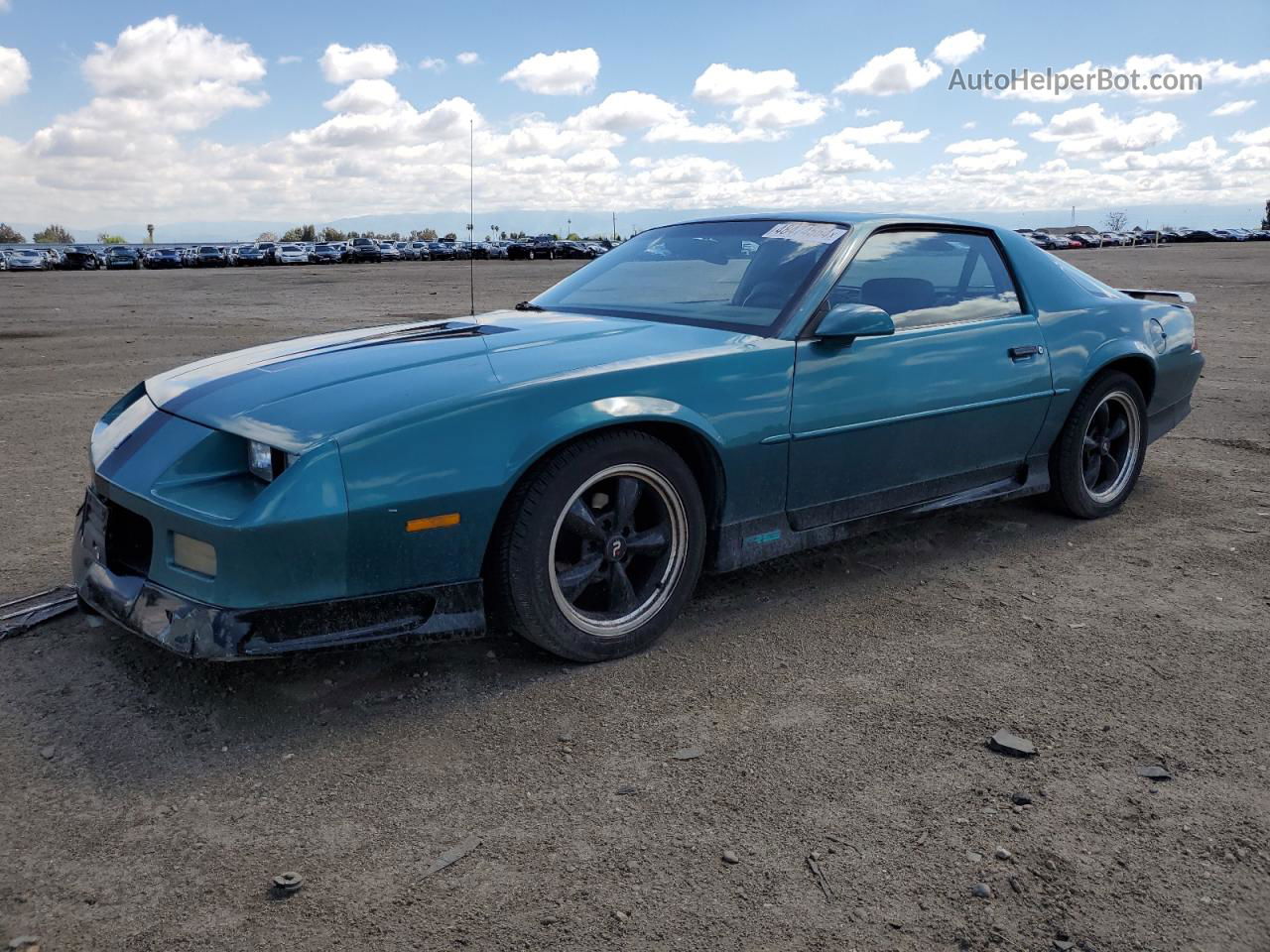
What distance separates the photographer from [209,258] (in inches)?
2061

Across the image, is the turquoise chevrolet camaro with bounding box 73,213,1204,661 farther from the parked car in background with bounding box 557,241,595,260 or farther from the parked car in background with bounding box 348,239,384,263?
the parked car in background with bounding box 348,239,384,263

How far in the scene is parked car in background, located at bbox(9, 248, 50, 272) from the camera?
152 feet

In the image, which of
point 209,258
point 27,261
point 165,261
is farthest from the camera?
point 209,258

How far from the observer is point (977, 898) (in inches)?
81.2

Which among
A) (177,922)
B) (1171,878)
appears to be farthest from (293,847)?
(1171,878)

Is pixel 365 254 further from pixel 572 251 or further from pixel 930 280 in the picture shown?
pixel 930 280

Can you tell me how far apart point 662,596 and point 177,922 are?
1663 mm

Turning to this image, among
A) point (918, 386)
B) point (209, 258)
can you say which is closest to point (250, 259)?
point (209, 258)

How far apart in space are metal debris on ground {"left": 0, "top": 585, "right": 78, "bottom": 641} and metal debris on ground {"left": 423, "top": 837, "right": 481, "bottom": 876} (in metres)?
1.81

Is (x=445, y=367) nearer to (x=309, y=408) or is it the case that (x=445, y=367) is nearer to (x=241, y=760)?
(x=309, y=408)

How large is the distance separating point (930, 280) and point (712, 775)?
7.47 ft

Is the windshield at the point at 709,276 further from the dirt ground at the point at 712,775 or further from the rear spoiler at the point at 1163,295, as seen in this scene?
the rear spoiler at the point at 1163,295

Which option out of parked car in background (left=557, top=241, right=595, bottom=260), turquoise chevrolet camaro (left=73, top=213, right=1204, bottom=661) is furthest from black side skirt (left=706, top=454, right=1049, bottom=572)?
parked car in background (left=557, top=241, right=595, bottom=260)

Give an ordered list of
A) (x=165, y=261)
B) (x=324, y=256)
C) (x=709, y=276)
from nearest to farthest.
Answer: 1. (x=709, y=276)
2. (x=165, y=261)
3. (x=324, y=256)
